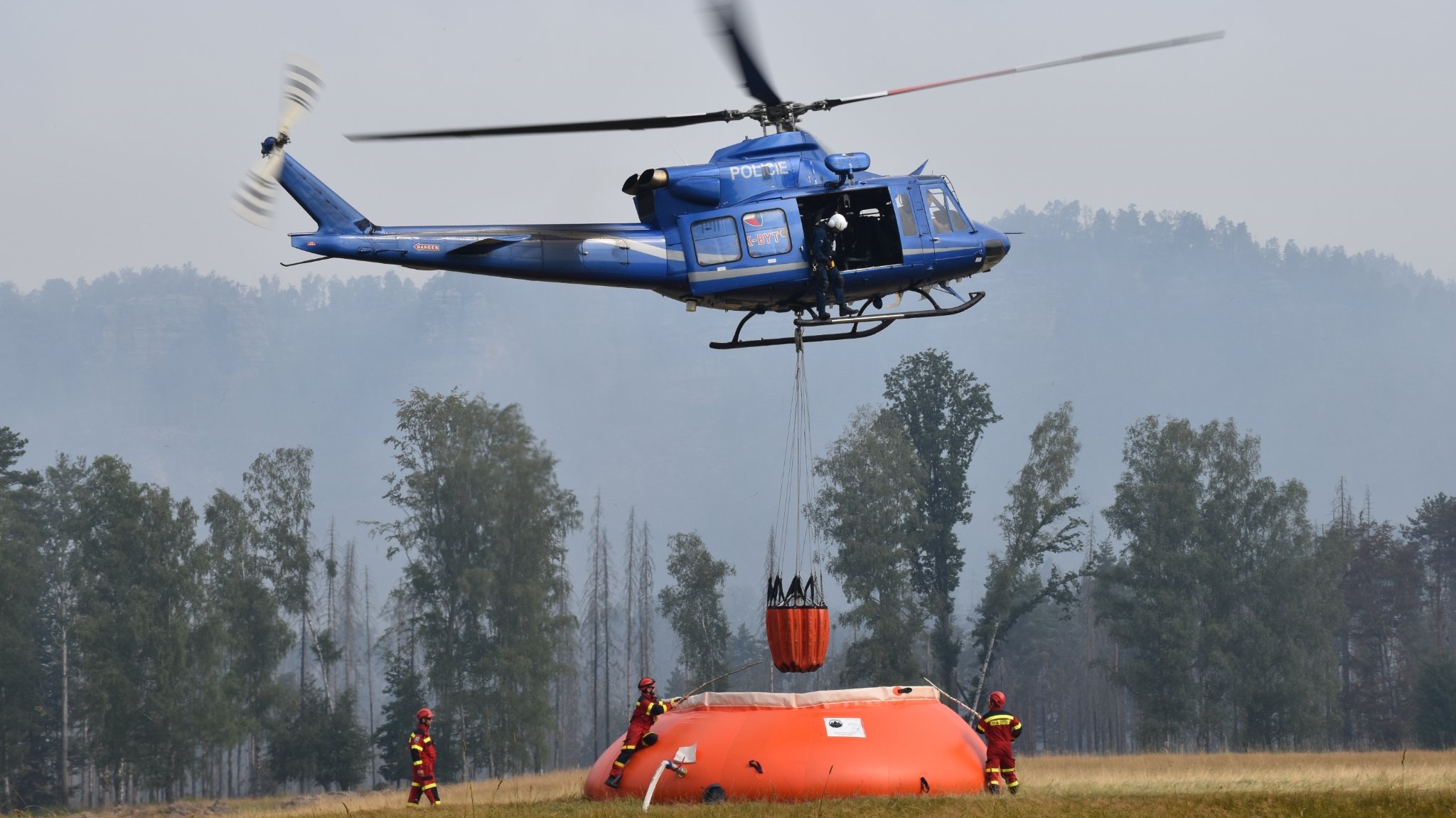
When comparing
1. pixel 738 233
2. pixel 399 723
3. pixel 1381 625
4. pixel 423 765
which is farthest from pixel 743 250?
pixel 1381 625

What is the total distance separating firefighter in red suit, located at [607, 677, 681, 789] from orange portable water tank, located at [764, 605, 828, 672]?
6.58 feet

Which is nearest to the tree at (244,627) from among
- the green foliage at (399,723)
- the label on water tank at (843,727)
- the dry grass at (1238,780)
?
the green foliage at (399,723)

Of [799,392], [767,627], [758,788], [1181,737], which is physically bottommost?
[1181,737]

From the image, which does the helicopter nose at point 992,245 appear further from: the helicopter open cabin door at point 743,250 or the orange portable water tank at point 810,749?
the orange portable water tank at point 810,749

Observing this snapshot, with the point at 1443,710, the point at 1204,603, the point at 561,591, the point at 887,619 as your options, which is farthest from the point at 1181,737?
the point at 561,591

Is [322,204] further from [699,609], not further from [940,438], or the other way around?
[940,438]

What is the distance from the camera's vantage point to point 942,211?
82.6 ft

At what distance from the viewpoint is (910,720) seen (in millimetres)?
22453

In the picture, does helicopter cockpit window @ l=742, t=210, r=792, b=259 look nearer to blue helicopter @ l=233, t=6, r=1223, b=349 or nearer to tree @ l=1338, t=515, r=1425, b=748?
blue helicopter @ l=233, t=6, r=1223, b=349

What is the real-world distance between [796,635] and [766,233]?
6339 millimetres

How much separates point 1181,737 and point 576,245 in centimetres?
5174

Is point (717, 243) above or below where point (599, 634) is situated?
above

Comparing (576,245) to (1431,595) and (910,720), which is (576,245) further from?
(1431,595)

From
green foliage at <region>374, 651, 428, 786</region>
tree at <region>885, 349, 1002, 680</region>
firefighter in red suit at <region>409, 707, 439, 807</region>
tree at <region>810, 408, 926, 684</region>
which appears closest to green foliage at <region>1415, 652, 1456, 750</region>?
tree at <region>885, 349, 1002, 680</region>
